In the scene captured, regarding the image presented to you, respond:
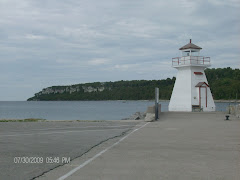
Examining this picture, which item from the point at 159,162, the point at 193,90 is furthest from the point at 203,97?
the point at 159,162

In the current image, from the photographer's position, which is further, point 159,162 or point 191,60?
point 191,60

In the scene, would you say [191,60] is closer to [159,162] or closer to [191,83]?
[191,83]

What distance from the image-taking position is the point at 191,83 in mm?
33906

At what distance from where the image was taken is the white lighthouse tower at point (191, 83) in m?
Result: 34.0

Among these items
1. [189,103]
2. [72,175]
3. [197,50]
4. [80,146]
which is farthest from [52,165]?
[197,50]

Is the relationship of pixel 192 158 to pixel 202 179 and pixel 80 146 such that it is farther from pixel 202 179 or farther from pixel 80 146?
pixel 80 146

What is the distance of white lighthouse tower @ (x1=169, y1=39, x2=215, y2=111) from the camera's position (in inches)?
1340

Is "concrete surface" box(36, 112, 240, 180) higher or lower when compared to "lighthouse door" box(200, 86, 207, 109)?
lower

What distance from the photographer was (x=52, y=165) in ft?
26.8

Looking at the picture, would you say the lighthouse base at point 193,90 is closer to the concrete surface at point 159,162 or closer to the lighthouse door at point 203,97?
the lighthouse door at point 203,97

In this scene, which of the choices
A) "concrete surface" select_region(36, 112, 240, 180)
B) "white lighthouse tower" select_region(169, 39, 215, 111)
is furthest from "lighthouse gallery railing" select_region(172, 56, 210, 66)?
"concrete surface" select_region(36, 112, 240, 180)

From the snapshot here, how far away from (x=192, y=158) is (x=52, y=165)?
390cm

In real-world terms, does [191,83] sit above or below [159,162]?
above

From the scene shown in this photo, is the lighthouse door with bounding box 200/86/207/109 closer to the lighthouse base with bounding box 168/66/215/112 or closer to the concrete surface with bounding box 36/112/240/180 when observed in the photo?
the lighthouse base with bounding box 168/66/215/112
